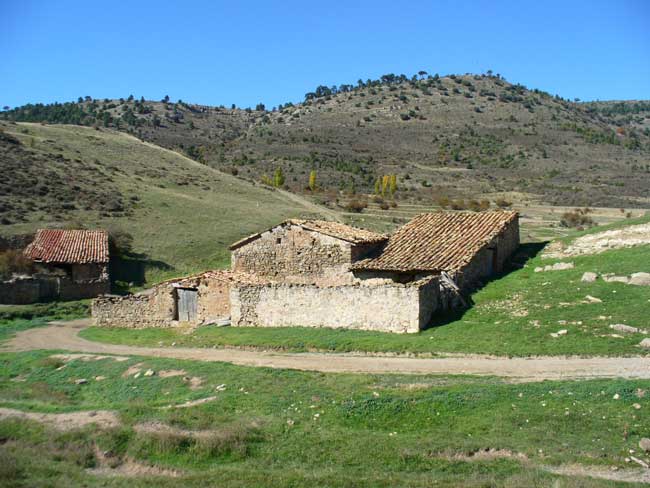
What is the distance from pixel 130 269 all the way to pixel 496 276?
19.5 m

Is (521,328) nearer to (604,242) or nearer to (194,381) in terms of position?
(194,381)

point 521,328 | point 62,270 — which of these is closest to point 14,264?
point 62,270

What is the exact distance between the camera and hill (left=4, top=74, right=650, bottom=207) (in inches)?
3088

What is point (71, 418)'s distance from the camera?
1350 cm

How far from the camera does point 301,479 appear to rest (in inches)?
405

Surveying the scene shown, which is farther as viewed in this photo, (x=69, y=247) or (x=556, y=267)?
(x=69, y=247)

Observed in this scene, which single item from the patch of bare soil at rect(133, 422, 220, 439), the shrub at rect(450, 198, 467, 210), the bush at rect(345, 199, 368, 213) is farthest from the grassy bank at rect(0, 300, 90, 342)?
the shrub at rect(450, 198, 467, 210)

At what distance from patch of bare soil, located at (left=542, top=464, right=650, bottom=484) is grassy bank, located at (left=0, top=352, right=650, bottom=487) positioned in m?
0.13

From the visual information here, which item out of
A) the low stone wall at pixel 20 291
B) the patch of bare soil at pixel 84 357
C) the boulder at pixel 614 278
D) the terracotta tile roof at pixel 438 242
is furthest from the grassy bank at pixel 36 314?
the boulder at pixel 614 278

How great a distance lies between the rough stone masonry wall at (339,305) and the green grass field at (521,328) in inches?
20.5

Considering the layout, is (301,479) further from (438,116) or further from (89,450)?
(438,116)

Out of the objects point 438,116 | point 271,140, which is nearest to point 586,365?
point 271,140

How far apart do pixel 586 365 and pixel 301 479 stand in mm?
7271

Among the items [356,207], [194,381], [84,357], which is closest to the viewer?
[194,381]
